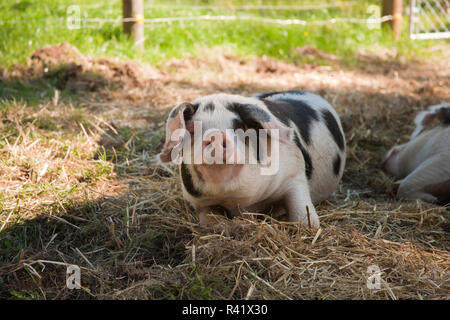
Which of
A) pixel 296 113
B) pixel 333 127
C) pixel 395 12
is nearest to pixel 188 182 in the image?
pixel 296 113

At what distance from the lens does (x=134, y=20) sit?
6453mm

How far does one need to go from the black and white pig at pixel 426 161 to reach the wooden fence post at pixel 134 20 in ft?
11.8

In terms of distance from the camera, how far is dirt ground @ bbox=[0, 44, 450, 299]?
2.38 m

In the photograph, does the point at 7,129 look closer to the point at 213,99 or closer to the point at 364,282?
the point at 213,99

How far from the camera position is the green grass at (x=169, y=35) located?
6.35 metres

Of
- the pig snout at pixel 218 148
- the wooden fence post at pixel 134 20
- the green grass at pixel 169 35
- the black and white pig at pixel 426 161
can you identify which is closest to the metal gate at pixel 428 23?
the green grass at pixel 169 35

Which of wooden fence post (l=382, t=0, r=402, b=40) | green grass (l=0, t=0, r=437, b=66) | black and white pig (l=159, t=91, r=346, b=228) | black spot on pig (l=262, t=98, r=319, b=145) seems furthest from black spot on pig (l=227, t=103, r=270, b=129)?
wooden fence post (l=382, t=0, r=402, b=40)

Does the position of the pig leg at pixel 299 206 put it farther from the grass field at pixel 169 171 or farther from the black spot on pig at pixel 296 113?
the black spot on pig at pixel 296 113

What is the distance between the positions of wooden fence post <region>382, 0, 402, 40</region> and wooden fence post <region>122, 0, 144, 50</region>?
→ 4013mm

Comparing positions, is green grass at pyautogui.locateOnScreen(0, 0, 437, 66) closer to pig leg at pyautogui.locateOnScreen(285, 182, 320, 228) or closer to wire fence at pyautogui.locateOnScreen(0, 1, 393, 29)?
wire fence at pyautogui.locateOnScreen(0, 1, 393, 29)

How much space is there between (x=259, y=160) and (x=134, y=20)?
171 inches

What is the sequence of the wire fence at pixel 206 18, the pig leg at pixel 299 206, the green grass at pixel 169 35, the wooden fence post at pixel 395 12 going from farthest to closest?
1. the wooden fence post at pixel 395 12
2. the wire fence at pixel 206 18
3. the green grass at pixel 169 35
4. the pig leg at pixel 299 206

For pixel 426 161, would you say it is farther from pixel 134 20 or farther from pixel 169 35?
pixel 169 35
